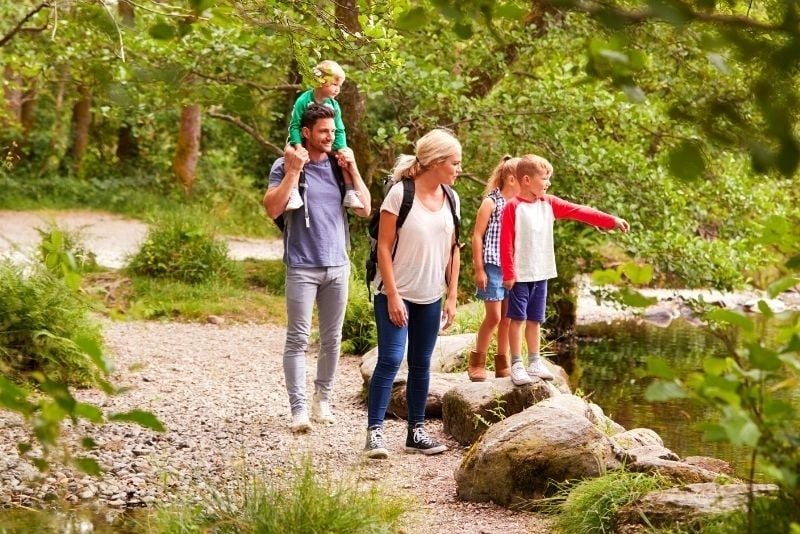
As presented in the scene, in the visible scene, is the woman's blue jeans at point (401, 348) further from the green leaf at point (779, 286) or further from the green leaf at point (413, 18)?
the green leaf at point (413, 18)

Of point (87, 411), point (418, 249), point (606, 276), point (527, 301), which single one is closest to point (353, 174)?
point (418, 249)

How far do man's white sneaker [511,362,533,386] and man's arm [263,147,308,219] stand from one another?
5.67 feet

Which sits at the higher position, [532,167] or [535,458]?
[532,167]

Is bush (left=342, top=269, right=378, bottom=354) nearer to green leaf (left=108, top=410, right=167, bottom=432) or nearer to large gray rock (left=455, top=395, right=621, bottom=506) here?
large gray rock (left=455, top=395, right=621, bottom=506)

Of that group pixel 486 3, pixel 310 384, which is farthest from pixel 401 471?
pixel 486 3

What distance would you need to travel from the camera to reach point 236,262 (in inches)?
543

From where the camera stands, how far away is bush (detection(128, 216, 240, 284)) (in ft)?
42.5

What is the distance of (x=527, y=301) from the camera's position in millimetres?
6645

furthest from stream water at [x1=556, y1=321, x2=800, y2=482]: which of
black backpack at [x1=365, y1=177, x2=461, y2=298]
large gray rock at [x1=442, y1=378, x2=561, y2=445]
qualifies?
black backpack at [x1=365, y1=177, x2=461, y2=298]

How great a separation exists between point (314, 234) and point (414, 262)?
72cm

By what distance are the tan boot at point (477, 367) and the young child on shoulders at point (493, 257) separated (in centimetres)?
2

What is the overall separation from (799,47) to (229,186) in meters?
20.9

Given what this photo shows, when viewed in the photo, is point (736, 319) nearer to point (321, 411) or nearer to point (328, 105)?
point (328, 105)

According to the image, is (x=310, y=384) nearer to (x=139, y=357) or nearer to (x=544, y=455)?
(x=139, y=357)
